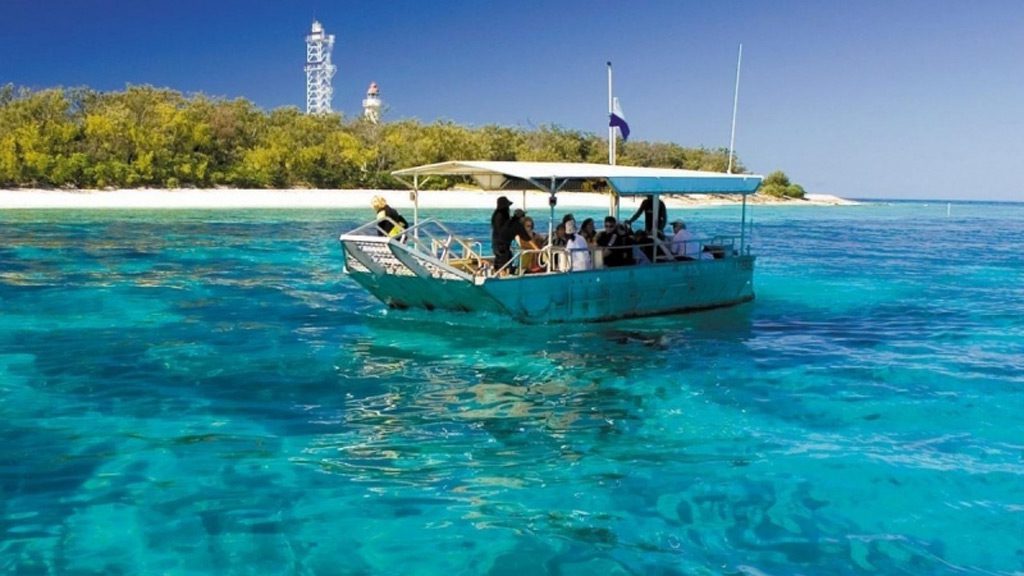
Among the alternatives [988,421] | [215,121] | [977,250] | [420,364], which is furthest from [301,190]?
[988,421]

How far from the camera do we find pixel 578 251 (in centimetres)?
1662

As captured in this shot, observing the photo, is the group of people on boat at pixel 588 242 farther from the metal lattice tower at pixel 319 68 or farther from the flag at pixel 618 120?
the metal lattice tower at pixel 319 68

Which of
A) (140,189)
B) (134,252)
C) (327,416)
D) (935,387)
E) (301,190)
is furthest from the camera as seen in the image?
(301,190)

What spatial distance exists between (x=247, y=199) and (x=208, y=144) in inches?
383

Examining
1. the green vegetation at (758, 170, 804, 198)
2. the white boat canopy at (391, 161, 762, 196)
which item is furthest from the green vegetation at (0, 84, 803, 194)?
the white boat canopy at (391, 161, 762, 196)

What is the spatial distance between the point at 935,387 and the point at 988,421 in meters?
1.84

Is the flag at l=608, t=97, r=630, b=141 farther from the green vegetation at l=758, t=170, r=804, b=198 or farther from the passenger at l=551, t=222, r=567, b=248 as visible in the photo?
the green vegetation at l=758, t=170, r=804, b=198

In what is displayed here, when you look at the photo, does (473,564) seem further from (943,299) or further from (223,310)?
(943,299)

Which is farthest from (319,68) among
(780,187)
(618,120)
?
(618,120)

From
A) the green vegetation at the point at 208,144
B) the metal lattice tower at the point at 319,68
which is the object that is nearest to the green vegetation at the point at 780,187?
the green vegetation at the point at 208,144

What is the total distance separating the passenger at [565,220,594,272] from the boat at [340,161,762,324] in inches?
6.1

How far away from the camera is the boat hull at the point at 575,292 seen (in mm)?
16016

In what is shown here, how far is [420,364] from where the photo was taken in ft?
46.8

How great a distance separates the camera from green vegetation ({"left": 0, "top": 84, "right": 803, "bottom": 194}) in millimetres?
64562
